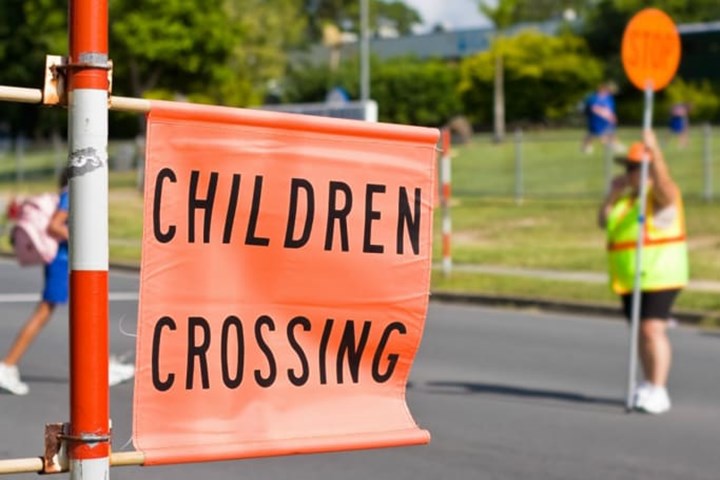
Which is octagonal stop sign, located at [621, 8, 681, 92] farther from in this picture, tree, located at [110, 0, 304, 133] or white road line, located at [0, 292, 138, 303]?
tree, located at [110, 0, 304, 133]

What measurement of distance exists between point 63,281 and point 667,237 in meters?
4.22

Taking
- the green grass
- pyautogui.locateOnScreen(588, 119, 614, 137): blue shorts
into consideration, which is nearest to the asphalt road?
the green grass

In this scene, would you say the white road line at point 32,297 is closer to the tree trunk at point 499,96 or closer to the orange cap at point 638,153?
the orange cap at point 638,153

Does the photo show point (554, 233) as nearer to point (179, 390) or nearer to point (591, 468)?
point (591, 468)

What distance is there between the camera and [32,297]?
17.3 meters

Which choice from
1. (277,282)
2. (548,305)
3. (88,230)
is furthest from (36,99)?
(548,305)

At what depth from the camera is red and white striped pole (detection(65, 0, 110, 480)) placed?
3.59 metres

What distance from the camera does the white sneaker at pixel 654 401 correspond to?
9742 mm

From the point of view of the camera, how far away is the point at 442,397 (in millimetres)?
10406

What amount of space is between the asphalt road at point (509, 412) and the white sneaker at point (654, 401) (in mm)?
84

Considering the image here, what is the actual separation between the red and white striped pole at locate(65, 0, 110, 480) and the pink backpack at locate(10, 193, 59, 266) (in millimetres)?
6889

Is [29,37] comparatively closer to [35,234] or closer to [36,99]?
[35,234]

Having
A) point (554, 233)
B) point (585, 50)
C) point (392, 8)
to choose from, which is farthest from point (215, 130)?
point (392, 8)

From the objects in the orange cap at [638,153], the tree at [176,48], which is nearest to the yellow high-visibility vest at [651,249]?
the orange cap at [638,153]
